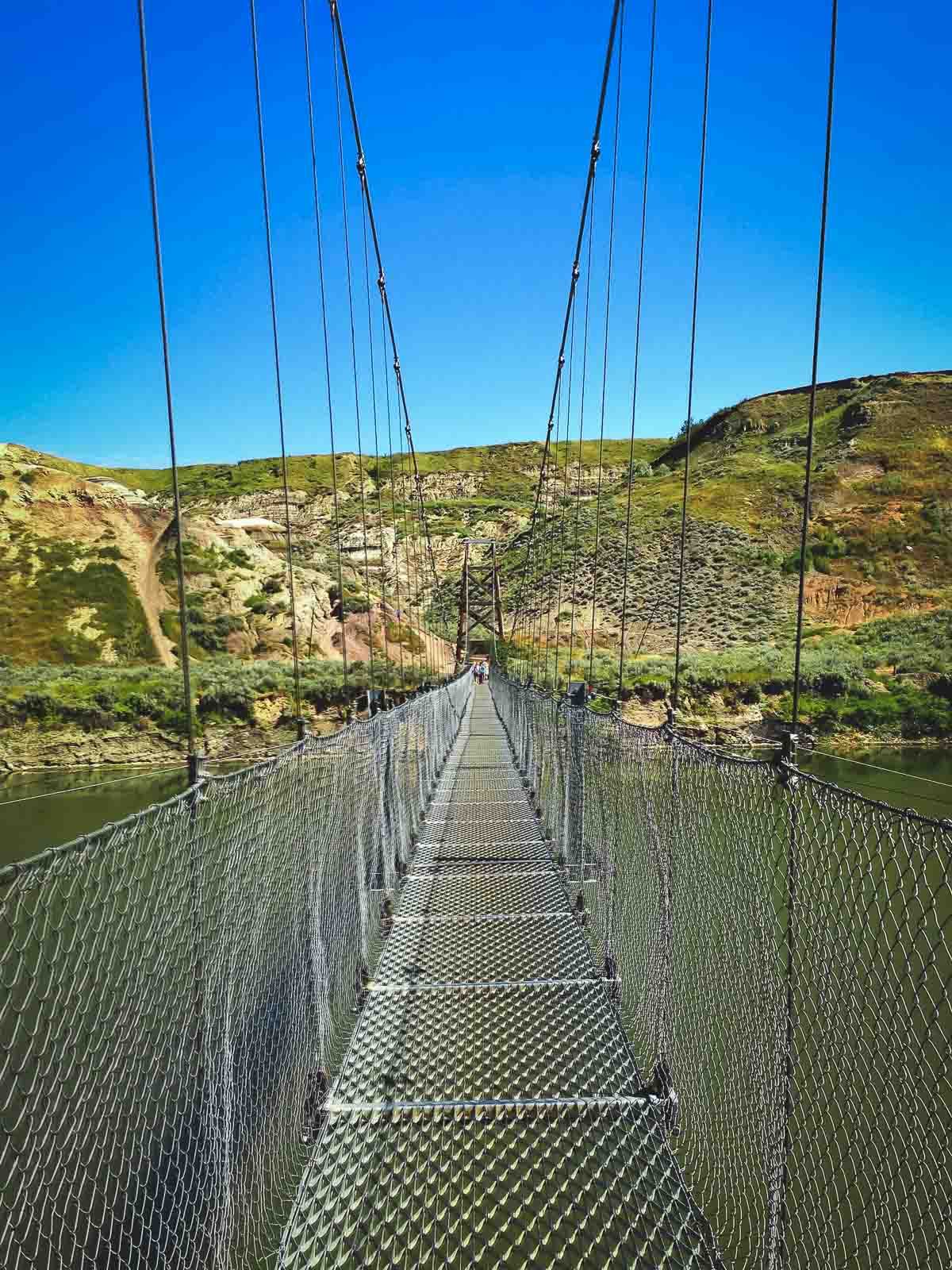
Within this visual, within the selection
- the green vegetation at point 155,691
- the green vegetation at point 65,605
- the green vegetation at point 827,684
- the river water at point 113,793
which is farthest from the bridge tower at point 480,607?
the river water at point 113,793

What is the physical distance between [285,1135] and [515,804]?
433cm

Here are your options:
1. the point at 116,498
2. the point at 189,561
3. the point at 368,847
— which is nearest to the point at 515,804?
the point at 368,847

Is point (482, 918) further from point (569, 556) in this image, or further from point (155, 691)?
point (569, 556)

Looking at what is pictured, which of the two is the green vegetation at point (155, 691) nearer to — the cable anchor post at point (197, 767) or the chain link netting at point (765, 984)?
the chain link netting at point (765, 984)

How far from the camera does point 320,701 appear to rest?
64.2ft

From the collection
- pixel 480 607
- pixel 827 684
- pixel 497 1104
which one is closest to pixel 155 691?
pixel 827 684

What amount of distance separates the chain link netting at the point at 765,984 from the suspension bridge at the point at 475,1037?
15 mm

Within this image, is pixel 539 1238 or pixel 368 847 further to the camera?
pixel 368 847

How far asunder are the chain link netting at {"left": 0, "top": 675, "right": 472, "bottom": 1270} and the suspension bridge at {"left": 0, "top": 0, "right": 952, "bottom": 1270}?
0.01 metres

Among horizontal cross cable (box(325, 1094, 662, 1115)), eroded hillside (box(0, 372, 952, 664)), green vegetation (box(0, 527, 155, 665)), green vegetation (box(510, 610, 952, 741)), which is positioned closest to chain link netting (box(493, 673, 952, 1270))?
horizontal cross cable (box(325, 1094, 662, 1115))

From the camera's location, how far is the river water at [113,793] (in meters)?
8.75

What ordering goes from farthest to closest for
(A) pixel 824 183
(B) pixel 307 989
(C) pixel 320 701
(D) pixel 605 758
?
1. (C) pixel 320 701
2. (D) pixel 605 758
3. (A) pixel 824 183
4. (B) pixel 307 989

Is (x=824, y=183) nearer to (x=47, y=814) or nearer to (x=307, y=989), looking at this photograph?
(x=307, y=989)

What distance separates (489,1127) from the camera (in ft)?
7.53
